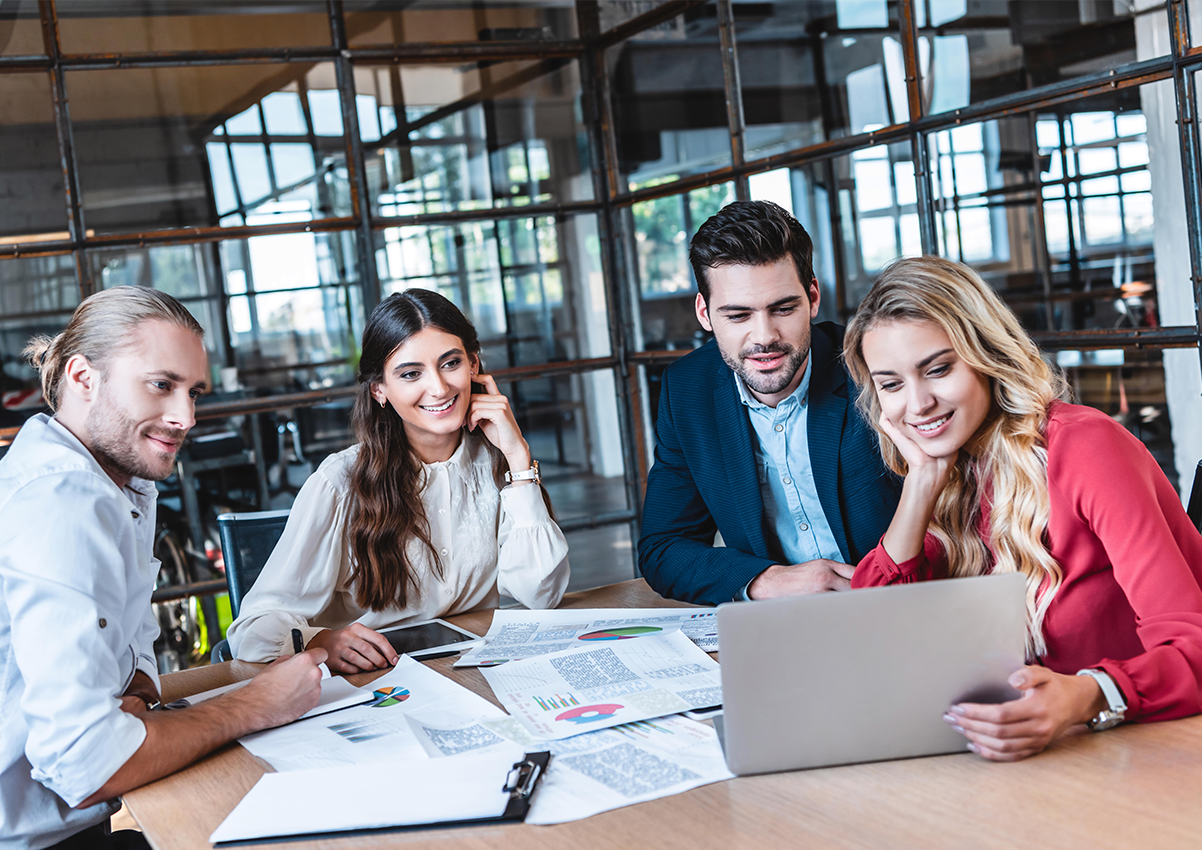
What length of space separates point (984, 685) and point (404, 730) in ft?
2.43

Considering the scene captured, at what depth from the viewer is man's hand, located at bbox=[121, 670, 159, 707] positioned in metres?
1.61

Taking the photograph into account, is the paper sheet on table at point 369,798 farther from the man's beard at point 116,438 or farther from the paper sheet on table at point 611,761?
the man's beard at point 116,438

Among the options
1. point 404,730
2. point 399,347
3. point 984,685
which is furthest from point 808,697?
point 399,347

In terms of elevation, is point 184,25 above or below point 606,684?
above

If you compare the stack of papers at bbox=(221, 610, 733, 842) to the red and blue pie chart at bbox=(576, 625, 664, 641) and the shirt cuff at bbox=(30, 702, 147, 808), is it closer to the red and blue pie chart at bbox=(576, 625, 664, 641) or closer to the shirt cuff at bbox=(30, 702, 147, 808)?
the red and blue pie chart at bbox=(576, 625, 664, 641)

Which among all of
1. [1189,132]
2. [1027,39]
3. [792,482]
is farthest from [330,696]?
[1027,39]

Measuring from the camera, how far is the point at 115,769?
1261 millimetres

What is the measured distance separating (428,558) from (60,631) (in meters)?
0.96

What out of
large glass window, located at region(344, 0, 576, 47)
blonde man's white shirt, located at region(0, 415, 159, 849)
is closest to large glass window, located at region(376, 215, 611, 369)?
large glass window, located at region(344, 0, 576, 47)

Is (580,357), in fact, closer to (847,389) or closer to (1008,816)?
(847,389)

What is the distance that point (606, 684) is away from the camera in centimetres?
147

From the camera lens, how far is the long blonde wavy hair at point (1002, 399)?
147cm

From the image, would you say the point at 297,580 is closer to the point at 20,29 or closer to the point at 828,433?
the point at 828,433

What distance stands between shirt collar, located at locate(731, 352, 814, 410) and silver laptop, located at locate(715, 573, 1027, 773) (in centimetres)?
101
